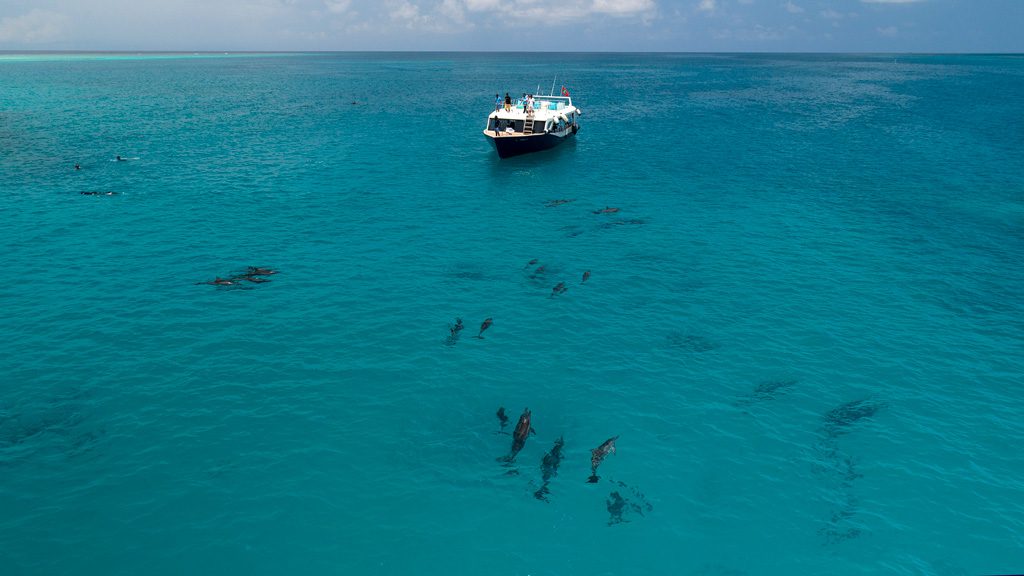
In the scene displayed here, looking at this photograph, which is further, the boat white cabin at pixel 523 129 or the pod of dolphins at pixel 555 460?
the boat white cabin at pixel 523 129

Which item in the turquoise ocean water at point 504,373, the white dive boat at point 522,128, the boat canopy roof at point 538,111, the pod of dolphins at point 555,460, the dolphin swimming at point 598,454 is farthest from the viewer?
the boat canopy roof at point 538,111

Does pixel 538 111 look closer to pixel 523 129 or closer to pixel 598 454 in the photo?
pixel 523 129

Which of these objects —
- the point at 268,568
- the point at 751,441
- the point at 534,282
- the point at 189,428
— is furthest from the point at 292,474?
the point at 534,282

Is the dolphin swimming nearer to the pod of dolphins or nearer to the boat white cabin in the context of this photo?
the pod of dolphins

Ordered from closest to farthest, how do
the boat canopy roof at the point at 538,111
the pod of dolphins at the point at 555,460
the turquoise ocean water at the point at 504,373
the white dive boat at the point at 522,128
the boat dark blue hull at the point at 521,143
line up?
the turquoise ocean water at the point at 504,373
the pod of dolphins at the point at 555,460
the boat dark blue hull at the point at 521,143
the white dive boat at the point at 522,128
the boat canopy roof at the point at 538,111

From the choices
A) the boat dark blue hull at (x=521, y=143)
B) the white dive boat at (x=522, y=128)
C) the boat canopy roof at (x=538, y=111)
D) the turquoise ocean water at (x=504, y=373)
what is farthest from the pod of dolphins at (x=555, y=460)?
the boat canopy roof at (x=538, y=111)

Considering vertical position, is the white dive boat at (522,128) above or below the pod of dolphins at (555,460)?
above

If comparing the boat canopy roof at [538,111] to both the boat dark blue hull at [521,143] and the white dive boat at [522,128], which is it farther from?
the boat dark blue hull at [521,143]

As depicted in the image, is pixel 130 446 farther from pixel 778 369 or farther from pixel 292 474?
pixel 778 369
